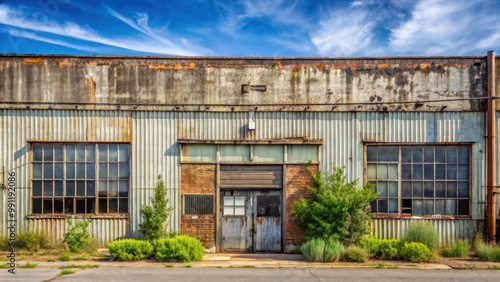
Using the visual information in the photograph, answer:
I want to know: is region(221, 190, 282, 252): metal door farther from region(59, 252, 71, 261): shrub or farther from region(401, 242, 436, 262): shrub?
region(59, 252, 71, 261): shrub

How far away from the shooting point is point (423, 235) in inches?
530

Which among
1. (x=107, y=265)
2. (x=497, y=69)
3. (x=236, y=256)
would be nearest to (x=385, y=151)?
(x=497, y=69)

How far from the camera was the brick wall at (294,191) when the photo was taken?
14.5 metres

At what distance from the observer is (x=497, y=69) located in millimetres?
14781

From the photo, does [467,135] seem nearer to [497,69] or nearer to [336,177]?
[497,69]

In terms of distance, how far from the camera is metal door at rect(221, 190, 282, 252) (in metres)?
14.5

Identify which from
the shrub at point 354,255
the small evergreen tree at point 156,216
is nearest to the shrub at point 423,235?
the shrub at point 354,255

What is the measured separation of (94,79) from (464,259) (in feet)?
42.3

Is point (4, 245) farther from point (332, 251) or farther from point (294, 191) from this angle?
point (332, 251)

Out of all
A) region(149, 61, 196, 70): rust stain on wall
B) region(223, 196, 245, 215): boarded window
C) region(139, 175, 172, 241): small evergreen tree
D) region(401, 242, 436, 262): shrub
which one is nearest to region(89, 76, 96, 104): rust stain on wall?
region(149, 61, 196, 70): rust stain on wall

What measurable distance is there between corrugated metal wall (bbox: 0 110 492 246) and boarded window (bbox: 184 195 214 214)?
54 centimetres

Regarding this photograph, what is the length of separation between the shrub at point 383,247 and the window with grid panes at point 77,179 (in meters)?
7.79

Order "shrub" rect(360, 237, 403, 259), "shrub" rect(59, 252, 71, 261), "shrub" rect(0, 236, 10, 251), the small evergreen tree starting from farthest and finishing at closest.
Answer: "shrub" rect(0, 236, 10, 251)
the small evergreen tree
"shrub" rect(360, 237, 403, 259)
"shrub" rect(59, 252, 71, 261)

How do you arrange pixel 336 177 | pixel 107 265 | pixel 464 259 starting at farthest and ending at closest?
pixel 336 177 → pixel 464 259 → pixel 107 265
